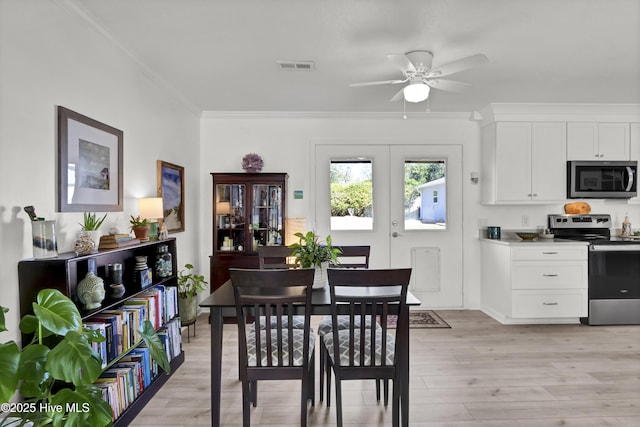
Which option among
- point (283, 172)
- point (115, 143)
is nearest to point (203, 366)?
point (115, 143)

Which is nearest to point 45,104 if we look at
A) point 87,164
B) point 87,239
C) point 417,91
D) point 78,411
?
point 87,164

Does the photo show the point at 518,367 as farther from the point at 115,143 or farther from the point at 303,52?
the point at 115,143

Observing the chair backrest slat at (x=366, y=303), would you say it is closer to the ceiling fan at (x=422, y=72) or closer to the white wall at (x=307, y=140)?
the ceiling fan at (x=422, y=72)

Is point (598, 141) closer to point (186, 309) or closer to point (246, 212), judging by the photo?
point (246, 212)

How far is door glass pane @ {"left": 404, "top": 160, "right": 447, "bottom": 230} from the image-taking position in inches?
186

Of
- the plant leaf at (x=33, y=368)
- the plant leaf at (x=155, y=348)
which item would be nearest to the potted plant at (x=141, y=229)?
the plant leaf at (x=155, y=348)

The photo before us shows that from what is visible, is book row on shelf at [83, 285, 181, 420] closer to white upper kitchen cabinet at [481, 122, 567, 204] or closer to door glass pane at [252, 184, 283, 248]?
door glass pane at [252, 184, 283, 248]

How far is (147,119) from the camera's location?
10.4 feet

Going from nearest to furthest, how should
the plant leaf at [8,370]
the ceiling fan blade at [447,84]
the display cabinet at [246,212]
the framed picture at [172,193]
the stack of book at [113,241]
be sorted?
the plant leaf at [8,370]
the stack of book at [113,241]
the ceiling fan blade at [447,84]
the framed picture at [172,193]
the display cabinet at [246,212]

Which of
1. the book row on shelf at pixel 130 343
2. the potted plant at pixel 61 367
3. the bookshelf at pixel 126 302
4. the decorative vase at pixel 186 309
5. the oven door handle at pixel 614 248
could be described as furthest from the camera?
the oven door handle at pixel 614 248

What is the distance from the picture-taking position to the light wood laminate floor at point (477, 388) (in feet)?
7.47

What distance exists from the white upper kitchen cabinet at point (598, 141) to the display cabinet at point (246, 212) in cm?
341

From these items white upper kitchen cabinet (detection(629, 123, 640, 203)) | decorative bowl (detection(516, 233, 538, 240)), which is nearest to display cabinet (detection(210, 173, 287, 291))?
decorative bowl (detection(516, 233, 538, 240))

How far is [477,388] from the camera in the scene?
264cm
